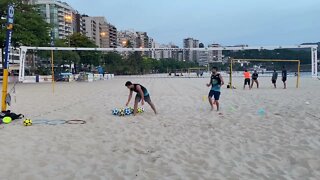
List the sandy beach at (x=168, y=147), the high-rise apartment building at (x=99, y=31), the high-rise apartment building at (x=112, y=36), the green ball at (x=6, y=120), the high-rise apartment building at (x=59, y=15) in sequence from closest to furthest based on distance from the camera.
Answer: the sandy beach at (x=168, y=147)
the green ball at (x=6, y=120)
the high-rise apartment building at (x=59, y=15)
the high-rise apartment building at (x=99, y=31)
the high-rise apartment building at (x=112, y=36)

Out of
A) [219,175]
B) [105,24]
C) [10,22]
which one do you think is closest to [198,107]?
[10,22]

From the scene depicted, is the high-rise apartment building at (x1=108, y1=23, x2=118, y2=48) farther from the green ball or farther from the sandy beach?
the sandy beach

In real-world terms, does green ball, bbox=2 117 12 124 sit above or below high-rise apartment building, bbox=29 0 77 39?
below

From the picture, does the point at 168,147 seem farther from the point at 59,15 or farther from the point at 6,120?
the point at 59,15

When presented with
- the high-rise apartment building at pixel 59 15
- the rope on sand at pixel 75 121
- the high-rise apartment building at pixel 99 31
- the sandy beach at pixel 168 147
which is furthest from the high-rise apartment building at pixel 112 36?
the sandy beach at pixel 168 147

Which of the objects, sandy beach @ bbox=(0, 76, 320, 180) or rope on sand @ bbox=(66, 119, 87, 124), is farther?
rope on sand @ bbox=(66, 119, 87, 124)

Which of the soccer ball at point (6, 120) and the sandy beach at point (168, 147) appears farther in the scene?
the soccer ball at point (6, 120)

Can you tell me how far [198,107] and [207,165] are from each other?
6565 mm

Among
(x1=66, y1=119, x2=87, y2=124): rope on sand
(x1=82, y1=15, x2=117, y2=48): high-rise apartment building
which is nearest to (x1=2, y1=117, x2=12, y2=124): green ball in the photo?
(x1=66, y1=119, x2=87, y2=124): rope on sand

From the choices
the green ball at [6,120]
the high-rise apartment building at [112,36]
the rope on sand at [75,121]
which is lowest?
the rope on sand at [75,121]

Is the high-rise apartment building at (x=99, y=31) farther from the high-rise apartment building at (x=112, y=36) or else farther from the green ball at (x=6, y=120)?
the green ball at (x=6, y=120)

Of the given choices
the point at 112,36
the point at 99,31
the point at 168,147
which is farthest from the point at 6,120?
the point at 112,36

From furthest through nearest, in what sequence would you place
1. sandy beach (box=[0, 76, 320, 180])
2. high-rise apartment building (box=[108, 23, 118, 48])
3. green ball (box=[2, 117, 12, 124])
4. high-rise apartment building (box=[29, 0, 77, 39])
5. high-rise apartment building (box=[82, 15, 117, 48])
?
high-rise apartment building (box=[108, 23, 118, 48]) < high-rise apartment building (box=[82, 15, 117, 48]) < high-rise apartment building (box=[29, 0, 77, 39]) < green ball (box=[2, 117, 12, 124]) < sandy beach (box=[0, 76, 320, 180])

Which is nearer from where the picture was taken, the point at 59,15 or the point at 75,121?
the point at 75,121
